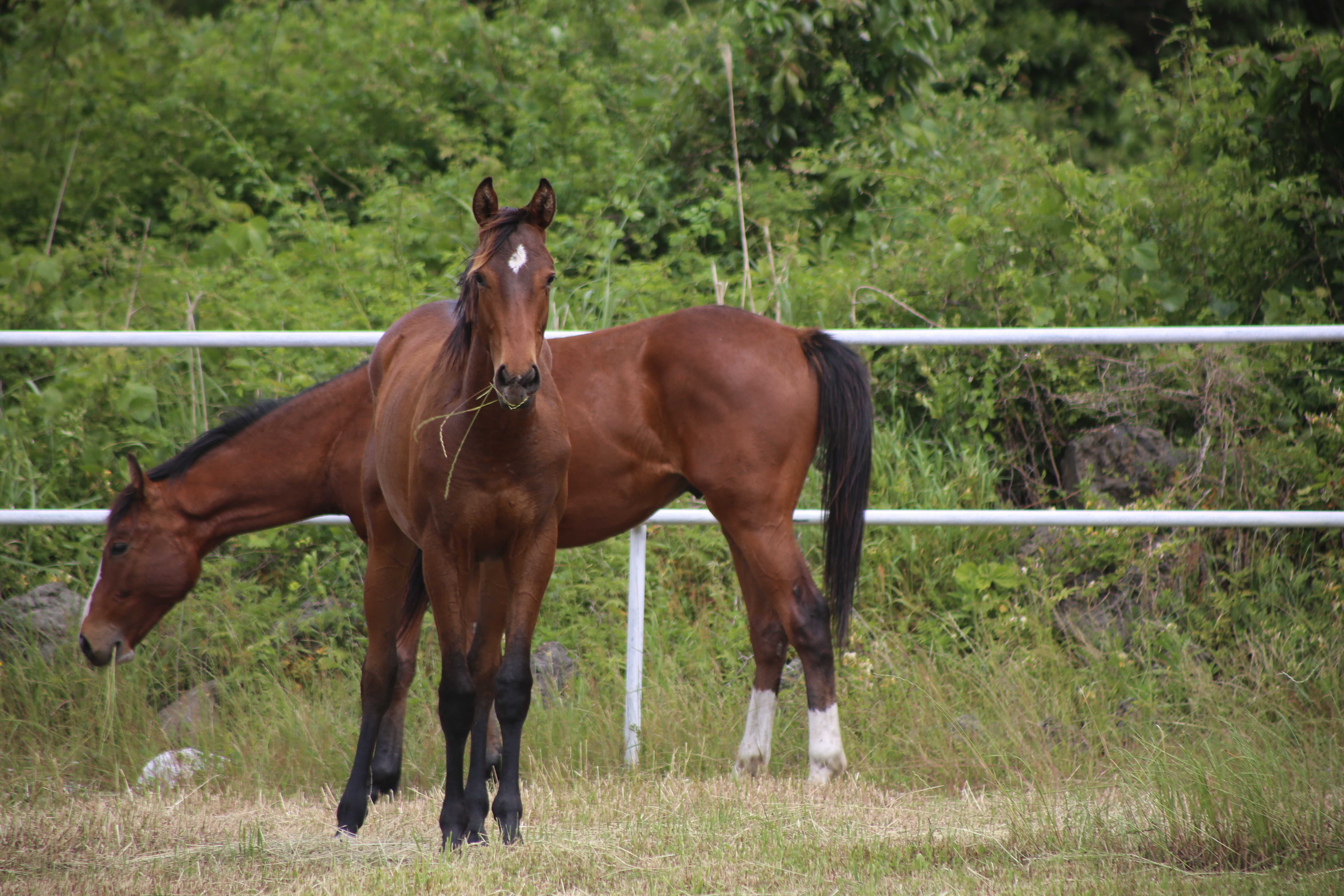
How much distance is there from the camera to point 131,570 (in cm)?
412

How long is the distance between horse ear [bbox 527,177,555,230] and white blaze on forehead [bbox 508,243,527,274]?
0.57ft

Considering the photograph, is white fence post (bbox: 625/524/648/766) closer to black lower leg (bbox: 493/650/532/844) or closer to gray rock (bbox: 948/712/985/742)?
black lower leg (bbox: 493/650/532/844)

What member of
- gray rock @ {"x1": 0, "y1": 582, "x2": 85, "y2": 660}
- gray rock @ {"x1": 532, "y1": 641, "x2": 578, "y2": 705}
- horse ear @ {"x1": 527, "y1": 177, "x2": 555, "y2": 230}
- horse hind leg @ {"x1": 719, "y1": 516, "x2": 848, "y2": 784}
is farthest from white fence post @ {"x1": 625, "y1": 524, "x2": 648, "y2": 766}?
gray rock @ {"x1": 0, "y1": 582, "x2": 85, "y2": 660}

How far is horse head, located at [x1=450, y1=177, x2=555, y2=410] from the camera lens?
280 cm

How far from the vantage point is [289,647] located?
4941 millimetres

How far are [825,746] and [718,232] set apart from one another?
3.69 meters

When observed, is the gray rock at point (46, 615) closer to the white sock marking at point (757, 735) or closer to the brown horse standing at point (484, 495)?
the brown horse standing at point (484, 495)

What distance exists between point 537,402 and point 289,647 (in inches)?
93.2

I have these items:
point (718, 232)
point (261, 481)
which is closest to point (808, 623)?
point (261, 481)

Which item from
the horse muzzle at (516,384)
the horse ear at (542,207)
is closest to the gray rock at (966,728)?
the horse muzzle at (516,384)

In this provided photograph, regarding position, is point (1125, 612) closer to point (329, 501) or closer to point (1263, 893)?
point (1263, 893)

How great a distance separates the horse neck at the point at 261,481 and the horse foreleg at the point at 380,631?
0.51 m

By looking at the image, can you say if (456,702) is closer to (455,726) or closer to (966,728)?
(455,726)

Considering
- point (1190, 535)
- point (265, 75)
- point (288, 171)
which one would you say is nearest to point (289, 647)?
point (1190, 535)
